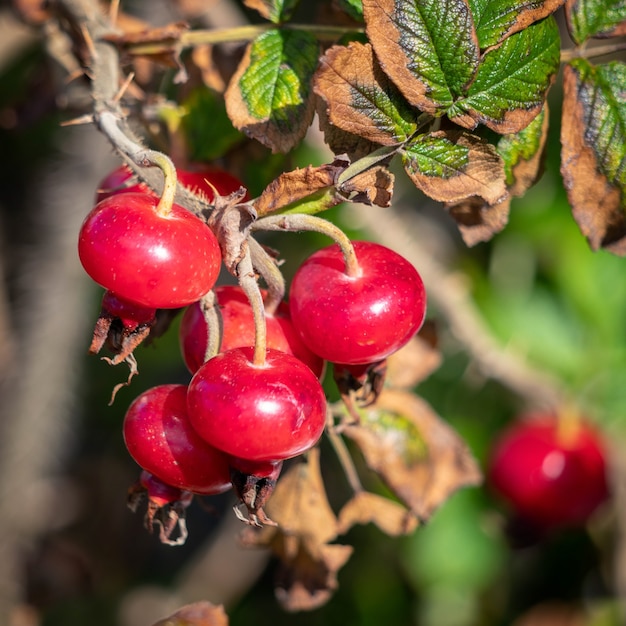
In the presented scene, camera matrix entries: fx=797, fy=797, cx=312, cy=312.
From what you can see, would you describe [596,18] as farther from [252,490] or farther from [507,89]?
[252,490]

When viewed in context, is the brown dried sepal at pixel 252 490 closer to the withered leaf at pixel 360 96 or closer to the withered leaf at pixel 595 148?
the withered leaf at pixel 360 96

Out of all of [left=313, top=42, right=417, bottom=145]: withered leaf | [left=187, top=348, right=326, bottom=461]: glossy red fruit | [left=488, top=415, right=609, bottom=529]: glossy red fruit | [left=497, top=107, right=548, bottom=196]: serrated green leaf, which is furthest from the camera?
[left=488, top=415, right=609, bottom=529]: glossy red fruit

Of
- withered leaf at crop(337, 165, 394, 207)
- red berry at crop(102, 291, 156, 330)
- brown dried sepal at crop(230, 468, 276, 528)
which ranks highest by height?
withered leaf at crop(337, 165, 394, 207)

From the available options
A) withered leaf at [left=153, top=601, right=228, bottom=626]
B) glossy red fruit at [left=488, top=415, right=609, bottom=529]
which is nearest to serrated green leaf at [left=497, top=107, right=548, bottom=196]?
withered leaf at [left=153, top=601, right=228, bottom=626]

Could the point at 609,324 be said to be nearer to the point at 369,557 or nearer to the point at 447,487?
the point at 369,557

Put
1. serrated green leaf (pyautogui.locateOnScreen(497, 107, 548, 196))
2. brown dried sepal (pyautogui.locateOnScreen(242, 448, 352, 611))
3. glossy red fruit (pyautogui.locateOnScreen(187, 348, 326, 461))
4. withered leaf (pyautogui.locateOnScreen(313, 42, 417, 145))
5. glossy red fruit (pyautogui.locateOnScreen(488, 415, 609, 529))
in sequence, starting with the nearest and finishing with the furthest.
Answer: glossy red fruit (pyautogui.locateOnScreen(187, 348, 326, 461))
withered leaf (pyautogui.locateOnScreen(313, 42, 417, 145))
serrated green leaf (pyautogui.locateOnScreen(497, 107, 548, 196))
brown dried sepal (pyautogui.locateOnScreen(242, 448, 352, 611))
glossy red fruit (pyautogui.locateOnScreen(488, 415, 609, 529))

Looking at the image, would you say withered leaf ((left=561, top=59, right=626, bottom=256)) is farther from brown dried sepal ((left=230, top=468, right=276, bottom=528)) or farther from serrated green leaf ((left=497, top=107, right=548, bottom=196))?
brown dried sepal ((left=230, top=468, right=276, bottom=528))
